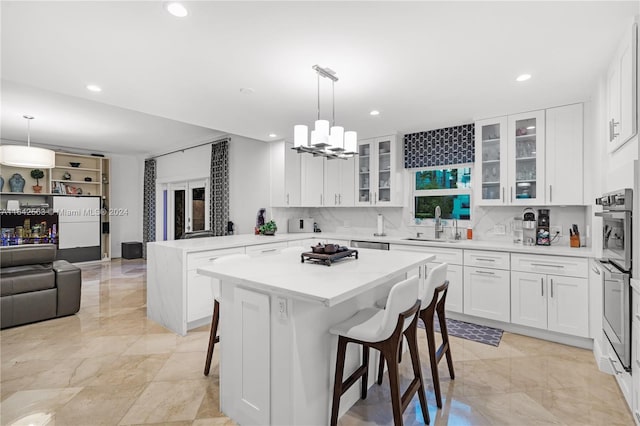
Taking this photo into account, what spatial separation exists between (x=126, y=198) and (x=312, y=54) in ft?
25.1

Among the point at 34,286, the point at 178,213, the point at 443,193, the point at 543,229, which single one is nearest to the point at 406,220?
the point at 443,193

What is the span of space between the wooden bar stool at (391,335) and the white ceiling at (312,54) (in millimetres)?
1610

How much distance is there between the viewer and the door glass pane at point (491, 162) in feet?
12.6

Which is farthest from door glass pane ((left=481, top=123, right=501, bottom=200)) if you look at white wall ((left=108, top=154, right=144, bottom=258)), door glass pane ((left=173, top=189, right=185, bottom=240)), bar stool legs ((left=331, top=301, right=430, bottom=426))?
white wall ((left=108, top=154, right=144, bottom=258))

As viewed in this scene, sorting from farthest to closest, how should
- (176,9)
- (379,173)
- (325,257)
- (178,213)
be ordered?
(178,213)
(379,173)
(325,257)
(176,9)

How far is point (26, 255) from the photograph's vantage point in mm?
3777

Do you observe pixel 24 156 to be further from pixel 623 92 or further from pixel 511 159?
pixel 623 92

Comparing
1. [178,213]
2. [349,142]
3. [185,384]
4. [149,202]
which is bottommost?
[185,384]

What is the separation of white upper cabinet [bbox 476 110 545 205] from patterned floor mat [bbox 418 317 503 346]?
1429mm

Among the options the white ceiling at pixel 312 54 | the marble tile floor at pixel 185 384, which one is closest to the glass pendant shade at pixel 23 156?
the white ceiling at pixel 312 54

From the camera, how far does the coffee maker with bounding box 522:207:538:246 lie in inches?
146

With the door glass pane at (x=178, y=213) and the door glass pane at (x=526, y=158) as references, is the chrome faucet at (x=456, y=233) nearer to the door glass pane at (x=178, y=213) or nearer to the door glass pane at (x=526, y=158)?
the door glass pane at (x=526, y=158)

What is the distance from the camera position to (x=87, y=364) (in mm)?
2750

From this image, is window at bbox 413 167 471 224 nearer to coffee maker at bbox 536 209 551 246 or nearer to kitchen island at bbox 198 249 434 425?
coffee maker at bbox 536 209 551 246
